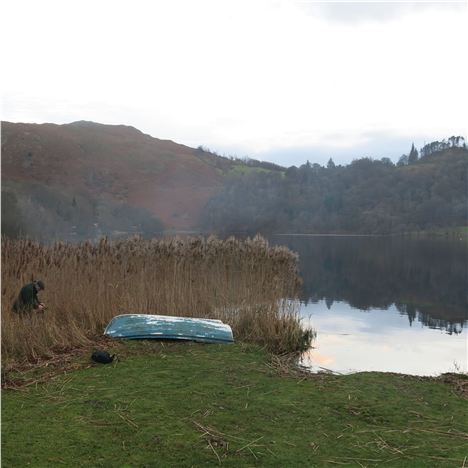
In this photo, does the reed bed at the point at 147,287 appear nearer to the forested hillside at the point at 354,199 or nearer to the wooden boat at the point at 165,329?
the wooden boat at the point at 165,329

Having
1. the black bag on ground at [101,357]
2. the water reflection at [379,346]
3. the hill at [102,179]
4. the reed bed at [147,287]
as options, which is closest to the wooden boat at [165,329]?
the reed bed at [147,287]

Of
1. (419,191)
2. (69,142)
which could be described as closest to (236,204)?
(419,191)

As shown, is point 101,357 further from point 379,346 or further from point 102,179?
point 102,179

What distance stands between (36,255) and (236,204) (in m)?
64.6

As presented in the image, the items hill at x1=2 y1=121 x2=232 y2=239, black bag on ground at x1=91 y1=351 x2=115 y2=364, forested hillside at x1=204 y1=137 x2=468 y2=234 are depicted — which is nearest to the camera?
black bag on ground at x1=91 y1=351 x2=115 y2=364

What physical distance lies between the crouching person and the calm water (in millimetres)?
4216

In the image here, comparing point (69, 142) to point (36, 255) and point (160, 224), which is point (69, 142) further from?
point (36, 255)

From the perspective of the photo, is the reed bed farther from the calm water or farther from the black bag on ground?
the calm water

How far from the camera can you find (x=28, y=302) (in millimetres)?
8055

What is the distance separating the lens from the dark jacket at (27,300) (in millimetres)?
7988

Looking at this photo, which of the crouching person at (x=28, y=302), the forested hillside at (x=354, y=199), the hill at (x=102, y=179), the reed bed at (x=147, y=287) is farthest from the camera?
the forested hillside at (x=354, y=199)

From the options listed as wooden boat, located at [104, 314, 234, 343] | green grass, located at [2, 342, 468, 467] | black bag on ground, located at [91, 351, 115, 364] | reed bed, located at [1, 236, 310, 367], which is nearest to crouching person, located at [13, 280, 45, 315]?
reed bed, located at [1, 236, 310, 367]

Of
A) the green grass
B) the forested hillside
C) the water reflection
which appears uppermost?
the forested hillside

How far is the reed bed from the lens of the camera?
25.6ft
